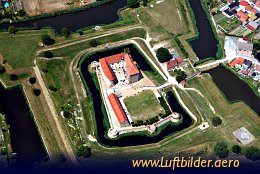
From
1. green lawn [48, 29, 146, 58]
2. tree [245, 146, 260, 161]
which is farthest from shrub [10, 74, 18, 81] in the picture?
tree [245, 146, 260, 161]

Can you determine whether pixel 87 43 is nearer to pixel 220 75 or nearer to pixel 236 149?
pixel 220 75

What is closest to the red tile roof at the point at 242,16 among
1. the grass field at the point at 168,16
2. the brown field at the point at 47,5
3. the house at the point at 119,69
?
the grass field at the point at 168,16

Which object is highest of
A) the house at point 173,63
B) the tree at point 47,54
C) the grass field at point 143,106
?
the tree at point 47,54

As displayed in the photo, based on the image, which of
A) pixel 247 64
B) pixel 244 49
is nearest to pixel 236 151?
pixel 247 64

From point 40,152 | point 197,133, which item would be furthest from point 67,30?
point 197,133

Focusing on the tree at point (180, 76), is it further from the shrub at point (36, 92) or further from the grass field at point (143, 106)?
the shrub at point (36, 92)

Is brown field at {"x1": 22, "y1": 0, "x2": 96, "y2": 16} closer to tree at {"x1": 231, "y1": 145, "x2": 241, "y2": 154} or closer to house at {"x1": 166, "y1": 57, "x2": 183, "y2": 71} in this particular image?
house at {"x1": 166, "y1": 57, "x2": 183, "y2": 71}
